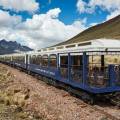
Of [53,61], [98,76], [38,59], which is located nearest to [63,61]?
[53,61]

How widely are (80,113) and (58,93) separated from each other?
285 inches

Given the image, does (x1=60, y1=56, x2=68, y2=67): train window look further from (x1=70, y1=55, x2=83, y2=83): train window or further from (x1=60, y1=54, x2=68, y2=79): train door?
(x1=70, y1=55, x2=83, y2=83): train window

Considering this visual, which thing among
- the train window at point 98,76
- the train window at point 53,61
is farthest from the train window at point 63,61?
the train window at point 98,76

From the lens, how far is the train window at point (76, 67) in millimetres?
18969

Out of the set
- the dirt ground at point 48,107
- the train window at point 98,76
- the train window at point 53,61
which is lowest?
the dirt ground at point 48,107

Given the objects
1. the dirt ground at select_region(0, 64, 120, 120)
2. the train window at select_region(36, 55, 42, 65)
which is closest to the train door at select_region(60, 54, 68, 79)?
the dirt ground at select_region(0, 64, 120, 120)

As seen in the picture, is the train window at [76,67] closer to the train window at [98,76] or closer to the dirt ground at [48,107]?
the train window at [98,76]

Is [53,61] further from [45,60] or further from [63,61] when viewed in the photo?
[45,60]

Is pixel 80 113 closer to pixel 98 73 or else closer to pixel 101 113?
pixel 101 113

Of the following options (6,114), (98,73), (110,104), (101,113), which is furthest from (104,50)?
(6,114)

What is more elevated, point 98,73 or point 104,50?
point 104,50

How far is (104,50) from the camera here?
63.6 feet

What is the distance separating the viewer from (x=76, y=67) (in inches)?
781

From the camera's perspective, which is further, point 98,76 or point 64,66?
point 64,66
